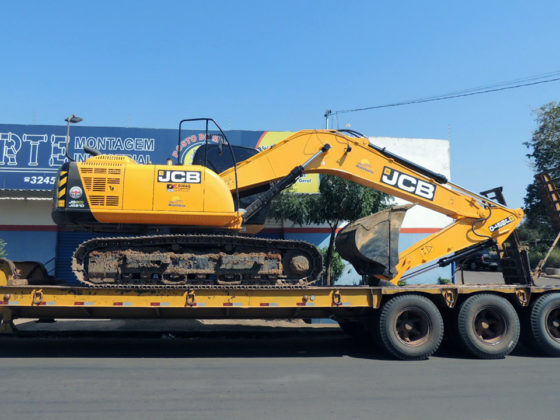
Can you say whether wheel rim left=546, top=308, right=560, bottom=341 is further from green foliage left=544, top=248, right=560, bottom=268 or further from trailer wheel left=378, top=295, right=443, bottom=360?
green foliage left=544, top=248, right=560, bottom=268

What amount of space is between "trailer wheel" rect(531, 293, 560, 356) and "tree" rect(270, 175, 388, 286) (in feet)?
15.4

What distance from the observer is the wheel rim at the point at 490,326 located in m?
7.45

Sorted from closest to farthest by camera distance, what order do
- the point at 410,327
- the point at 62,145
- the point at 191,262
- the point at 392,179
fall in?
the point at 191,262
the point at 410,327
the point at 392,179
the point at 62,145

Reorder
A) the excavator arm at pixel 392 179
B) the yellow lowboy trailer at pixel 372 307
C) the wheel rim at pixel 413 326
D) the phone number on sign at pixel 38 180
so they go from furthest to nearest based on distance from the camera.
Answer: the phone number on sign at pixel 38 180 < the excavator arm at pixel 392 179 < the wheel rim at pixel 413 326 < the yellow lowboy trailer at pixel 372 307

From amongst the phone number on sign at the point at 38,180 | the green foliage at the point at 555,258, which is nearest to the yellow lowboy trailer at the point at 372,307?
the phone number on sign at the point at 38,180

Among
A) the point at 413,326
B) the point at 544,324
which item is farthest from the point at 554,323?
the point at 413,326

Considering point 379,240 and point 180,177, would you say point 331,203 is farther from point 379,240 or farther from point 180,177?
point 180,177

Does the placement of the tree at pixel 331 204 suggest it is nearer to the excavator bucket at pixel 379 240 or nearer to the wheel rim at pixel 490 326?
the excavator bucket at pixel 379 240

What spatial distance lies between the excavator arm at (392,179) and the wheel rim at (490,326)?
1.27m

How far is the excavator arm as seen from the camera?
7852mm

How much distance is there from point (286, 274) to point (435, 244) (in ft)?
9.79

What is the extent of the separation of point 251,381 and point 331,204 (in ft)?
21.4

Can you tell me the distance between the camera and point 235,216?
23.7 ft

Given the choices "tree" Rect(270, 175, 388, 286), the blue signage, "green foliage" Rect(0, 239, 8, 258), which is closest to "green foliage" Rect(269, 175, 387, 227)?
"tree" Rect(270, 175, 388, 286)
